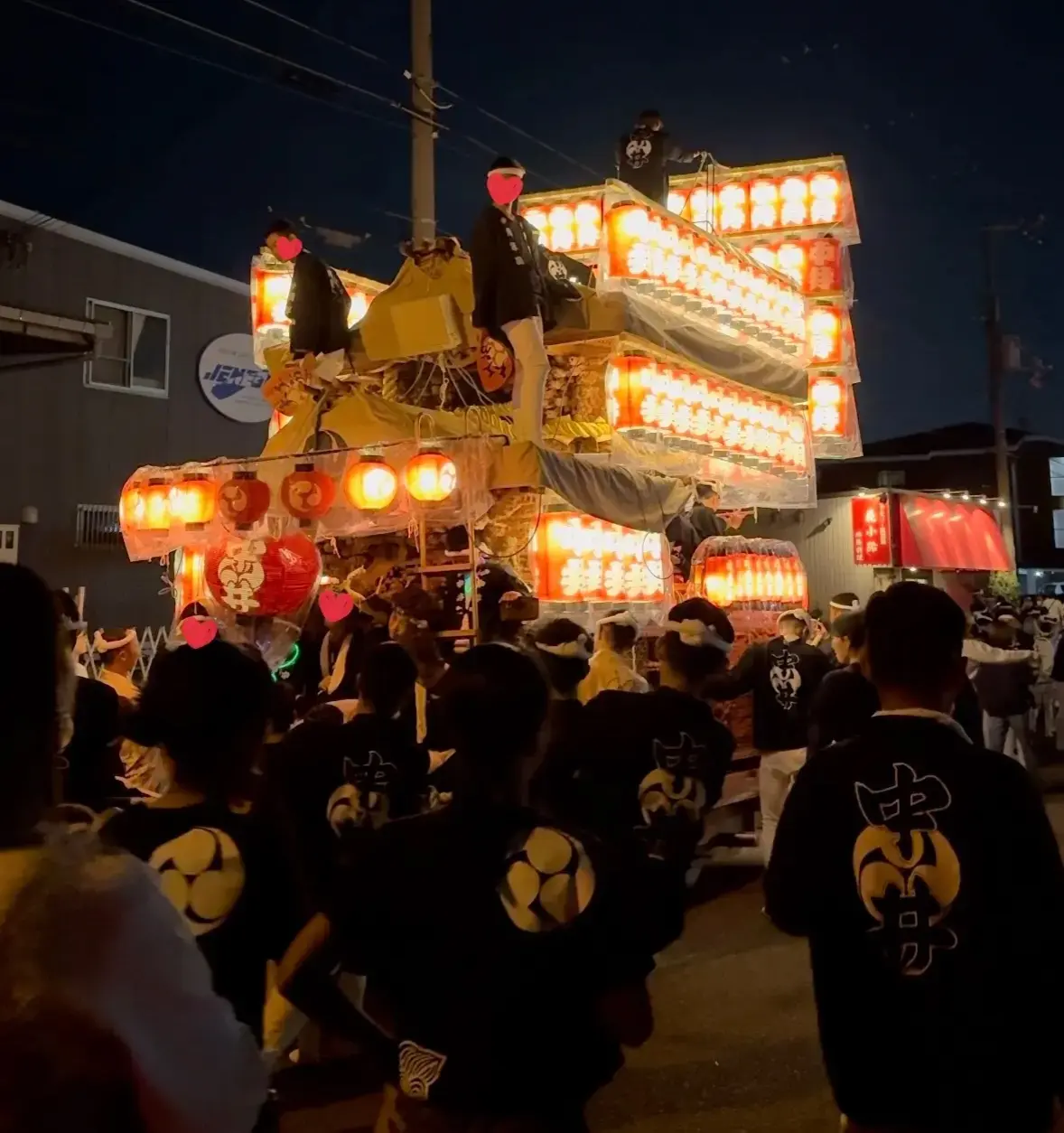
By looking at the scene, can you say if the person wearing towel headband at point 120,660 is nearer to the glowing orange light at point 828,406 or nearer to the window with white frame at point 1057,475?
the glowing orange light at point 828,406

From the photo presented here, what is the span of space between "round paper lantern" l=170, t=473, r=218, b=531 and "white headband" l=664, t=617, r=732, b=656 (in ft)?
18.0

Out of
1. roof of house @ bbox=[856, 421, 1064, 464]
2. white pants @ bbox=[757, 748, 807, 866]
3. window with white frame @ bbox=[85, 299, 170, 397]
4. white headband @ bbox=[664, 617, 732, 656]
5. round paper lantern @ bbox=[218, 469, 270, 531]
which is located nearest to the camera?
white headband @ bbox=[664, 617, 732, 656]

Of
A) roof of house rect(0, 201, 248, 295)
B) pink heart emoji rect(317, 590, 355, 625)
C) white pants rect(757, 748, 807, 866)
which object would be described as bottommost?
white pants rect(757, 748, 807, 866)

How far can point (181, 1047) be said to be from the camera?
54.1 inches

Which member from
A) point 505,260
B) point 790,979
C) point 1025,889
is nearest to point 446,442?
point 505,260

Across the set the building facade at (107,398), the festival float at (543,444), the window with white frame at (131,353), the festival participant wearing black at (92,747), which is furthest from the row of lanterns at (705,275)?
the window with white frame at (131,353)

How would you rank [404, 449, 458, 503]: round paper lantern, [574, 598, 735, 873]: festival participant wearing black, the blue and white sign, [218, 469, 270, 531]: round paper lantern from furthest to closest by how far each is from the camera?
1. the blue and white sign
2. [218, 469, 270, 531]: round paper lantern
3. [404, 449, 458, 503]: round paper lantern
4. [574, 598, 735, 873]: festival participant wearing black

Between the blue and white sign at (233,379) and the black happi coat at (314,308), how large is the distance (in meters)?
9.66

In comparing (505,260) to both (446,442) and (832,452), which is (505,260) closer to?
(446,442)

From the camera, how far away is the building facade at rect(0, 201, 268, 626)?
58.4 ft

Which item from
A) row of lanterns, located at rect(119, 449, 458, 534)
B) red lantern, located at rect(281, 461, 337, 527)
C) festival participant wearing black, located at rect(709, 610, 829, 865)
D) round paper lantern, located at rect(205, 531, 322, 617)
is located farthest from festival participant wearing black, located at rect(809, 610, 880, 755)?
round paper lantern, located at rect(205, 531, 322, 617)

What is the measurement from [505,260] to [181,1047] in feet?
28.5

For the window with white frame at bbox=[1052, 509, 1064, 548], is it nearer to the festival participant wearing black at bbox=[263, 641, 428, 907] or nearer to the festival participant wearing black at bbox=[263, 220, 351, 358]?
the festival participant wearing black at bbox=[263, 220, 351, 358]

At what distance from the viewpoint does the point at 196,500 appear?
9.65 metres
